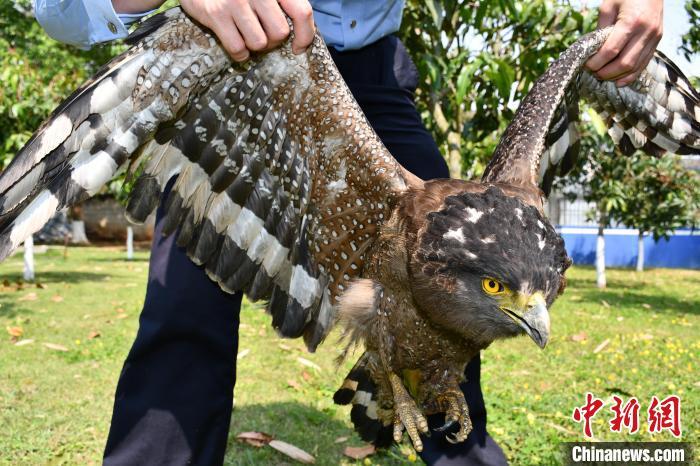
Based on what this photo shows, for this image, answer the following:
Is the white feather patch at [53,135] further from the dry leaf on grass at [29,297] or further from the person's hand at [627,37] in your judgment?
the dry leaf on grass at [29,297]

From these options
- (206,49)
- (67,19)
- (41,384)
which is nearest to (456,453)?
(206,49)

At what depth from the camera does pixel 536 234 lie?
219cm

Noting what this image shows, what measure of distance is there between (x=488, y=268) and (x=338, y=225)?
77cm

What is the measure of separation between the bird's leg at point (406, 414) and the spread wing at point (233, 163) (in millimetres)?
434

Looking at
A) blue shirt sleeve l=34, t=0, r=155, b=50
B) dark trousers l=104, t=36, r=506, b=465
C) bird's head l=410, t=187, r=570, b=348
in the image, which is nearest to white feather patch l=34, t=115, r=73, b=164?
blue shirt sleeve l=34, t=0, r=155, b=50

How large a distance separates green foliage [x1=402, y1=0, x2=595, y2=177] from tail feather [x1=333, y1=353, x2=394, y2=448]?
223cm

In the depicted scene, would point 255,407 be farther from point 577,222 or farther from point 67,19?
point 577,222

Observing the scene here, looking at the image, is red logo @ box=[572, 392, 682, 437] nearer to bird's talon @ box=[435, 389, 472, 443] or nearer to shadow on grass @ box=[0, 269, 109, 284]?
bird's talon @ box=[435, 389, 472, 443]

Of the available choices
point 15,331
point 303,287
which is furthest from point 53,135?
point 15,331

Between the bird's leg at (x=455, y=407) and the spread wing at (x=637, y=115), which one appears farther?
the spread wing at (x=637, y=115)

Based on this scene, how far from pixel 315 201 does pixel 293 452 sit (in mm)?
2056

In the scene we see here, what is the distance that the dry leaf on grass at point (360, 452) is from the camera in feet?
13.4

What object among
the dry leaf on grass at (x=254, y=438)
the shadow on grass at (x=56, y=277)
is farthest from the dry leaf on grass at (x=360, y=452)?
the shadow on grass at (x=56, y=277)

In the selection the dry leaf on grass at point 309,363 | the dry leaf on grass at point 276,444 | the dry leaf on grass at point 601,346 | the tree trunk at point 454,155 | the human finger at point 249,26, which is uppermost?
the human finger at point 249,26
